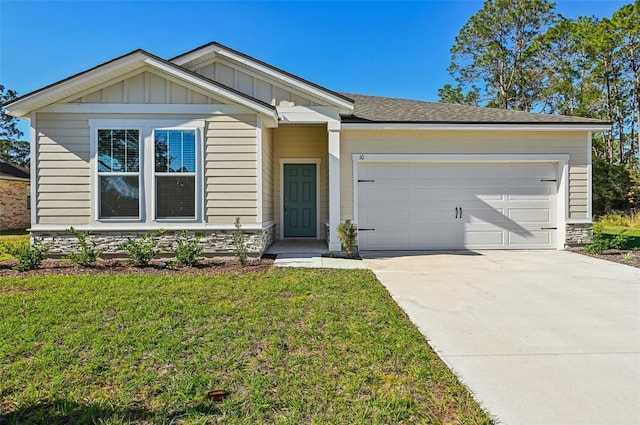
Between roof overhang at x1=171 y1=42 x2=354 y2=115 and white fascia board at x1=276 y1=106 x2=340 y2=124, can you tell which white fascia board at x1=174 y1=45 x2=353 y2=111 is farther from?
white fascia board at x1=276 y1=106 x2=340 y2=124

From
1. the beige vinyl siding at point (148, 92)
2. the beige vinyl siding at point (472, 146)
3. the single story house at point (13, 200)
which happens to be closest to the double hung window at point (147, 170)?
the beige vinyl siding at point (148, 92)

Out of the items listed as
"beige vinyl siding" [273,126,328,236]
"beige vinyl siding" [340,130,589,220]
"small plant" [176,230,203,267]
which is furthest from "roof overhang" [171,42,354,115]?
"small plant" [176,230,203,267]

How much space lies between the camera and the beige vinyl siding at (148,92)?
7117 mm

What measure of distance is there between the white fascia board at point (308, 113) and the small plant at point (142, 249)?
3.69 meters

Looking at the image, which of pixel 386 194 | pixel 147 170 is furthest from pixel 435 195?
pixel 147 170

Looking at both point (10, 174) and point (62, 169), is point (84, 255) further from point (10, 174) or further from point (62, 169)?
point (10, 174)

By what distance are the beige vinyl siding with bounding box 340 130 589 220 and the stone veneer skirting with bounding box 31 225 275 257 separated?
2.40 meters

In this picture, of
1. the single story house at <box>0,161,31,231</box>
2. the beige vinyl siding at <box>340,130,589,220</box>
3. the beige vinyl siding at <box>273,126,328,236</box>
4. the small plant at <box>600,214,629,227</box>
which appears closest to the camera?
the beige vinyl siding at <box>340,130,589,220</box>

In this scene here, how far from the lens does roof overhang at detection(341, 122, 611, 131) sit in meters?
8.40

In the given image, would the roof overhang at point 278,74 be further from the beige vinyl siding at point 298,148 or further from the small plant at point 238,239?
the small plant at point 238,239

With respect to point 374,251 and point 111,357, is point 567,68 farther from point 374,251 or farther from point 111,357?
point 111,357

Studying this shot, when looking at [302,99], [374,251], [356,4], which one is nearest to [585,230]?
[374,251]

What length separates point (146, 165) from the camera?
711 centimetres

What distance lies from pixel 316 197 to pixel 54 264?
20.9 ft
